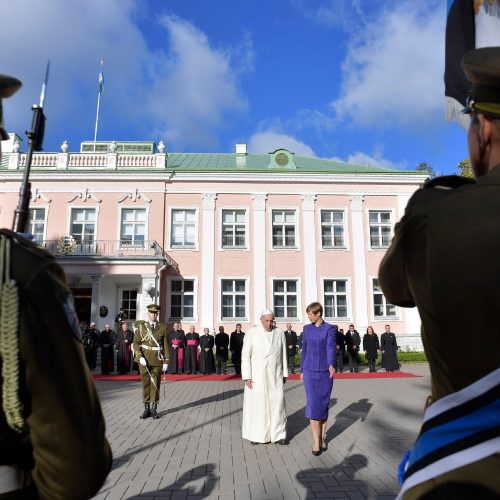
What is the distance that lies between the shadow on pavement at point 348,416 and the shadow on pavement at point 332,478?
1323 millimetres

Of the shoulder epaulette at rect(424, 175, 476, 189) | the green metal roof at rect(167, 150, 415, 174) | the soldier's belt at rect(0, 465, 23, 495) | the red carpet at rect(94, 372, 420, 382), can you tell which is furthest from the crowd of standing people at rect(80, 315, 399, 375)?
the shoulder epaulette at rect(424, 175, 476, 189)

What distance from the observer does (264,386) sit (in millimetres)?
6961

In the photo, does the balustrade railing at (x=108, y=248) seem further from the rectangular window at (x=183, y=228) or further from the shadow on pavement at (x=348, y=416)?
the shadow on pavement at (x=348, y=416)

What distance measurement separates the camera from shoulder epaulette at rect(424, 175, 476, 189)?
1394 millimetres

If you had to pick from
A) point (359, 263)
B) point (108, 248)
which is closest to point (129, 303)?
point (108, 248)

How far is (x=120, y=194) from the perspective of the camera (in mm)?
25219

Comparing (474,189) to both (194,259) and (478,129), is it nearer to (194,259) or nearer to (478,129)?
(478,129)

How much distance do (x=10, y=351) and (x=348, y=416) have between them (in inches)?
350

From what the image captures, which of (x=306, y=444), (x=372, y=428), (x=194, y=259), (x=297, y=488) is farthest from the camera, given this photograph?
(x=194, y=259)

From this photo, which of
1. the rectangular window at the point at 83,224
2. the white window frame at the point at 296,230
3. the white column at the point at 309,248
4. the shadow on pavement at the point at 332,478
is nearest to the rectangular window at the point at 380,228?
the white column at the point at 309,248

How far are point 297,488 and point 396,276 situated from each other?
4167 mm

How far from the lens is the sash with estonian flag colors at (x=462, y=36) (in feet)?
12.2

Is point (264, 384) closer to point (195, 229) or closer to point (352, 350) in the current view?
point (352, 350)

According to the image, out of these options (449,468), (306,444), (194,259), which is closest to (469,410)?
(449,468)
